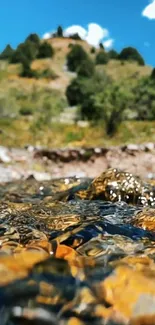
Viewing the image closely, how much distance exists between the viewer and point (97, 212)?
11.2ft

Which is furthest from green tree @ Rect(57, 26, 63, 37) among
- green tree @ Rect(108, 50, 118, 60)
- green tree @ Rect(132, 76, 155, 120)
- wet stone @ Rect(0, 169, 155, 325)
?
wet stone @ Rect(0, 169, 155, 325)

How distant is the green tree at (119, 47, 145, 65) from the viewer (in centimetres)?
6072

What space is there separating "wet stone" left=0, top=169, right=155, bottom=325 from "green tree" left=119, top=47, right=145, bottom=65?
195 feet

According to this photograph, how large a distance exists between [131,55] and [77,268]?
62.7 m

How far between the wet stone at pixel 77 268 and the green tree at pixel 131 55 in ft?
195

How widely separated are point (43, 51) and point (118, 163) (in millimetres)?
45973

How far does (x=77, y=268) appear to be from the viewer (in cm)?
182

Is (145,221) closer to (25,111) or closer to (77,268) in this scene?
(77,268)

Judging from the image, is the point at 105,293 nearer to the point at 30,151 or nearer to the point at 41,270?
the point at 41,270

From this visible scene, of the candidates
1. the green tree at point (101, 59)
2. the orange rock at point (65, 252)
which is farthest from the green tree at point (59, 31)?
the orange rock at point (65, 252)

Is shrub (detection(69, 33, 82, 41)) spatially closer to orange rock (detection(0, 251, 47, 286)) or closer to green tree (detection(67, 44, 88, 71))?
green tree (detection(67, 44, 88, 71))

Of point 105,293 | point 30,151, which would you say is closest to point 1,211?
point 105,293

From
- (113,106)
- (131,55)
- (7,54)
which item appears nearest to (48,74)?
(7,54)

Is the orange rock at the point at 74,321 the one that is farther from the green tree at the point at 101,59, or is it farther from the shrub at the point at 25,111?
the green tree at the point at 101,59
